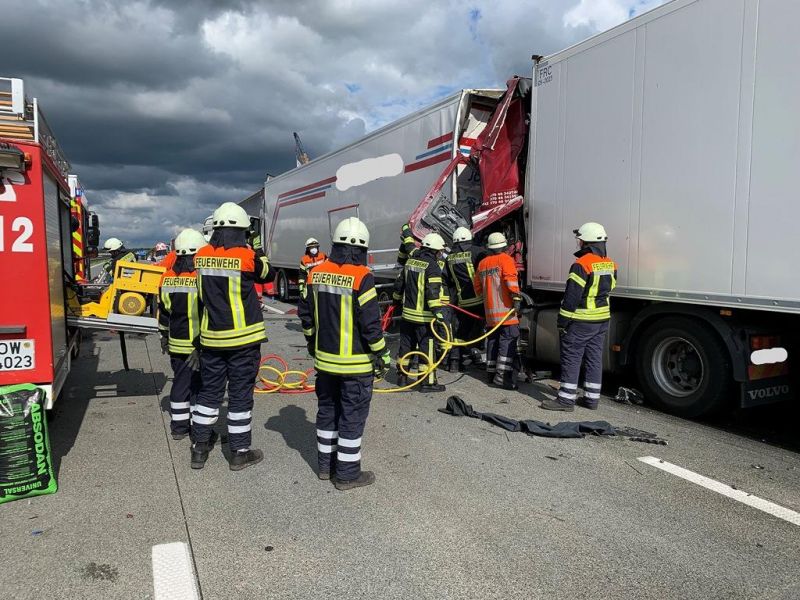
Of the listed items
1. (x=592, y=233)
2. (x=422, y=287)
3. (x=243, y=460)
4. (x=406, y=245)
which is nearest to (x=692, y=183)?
(x=592, y=233)

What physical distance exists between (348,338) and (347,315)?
150 millimetres

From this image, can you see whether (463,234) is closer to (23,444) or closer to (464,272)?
(464,272)

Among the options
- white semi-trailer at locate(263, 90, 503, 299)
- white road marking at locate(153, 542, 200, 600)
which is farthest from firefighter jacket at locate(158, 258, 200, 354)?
white semi-trailer at locate(263, 90, 503, 299)

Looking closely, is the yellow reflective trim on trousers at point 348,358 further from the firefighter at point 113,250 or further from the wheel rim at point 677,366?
the firefighter at point 113,250

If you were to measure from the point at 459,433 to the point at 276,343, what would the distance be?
222 inches

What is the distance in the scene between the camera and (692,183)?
497 cm

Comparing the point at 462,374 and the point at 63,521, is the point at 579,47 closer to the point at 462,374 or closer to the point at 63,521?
the point at 462,374

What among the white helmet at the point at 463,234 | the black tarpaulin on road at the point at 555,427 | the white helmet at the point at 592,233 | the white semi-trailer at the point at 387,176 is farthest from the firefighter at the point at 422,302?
the white semi-trailer at the point at 387,176

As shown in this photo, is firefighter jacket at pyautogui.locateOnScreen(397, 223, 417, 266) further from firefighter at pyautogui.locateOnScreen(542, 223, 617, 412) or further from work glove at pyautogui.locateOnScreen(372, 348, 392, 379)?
work glove at pyautogui.locateOnScreen(372, 348, 392, 379)

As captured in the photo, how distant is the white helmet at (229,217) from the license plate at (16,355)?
144cm

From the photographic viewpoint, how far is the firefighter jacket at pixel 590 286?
17.9 ft

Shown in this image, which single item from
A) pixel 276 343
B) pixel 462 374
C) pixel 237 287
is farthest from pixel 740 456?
pixel 276 343

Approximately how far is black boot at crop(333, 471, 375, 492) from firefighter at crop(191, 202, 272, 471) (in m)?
0.80

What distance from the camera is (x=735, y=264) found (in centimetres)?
464
